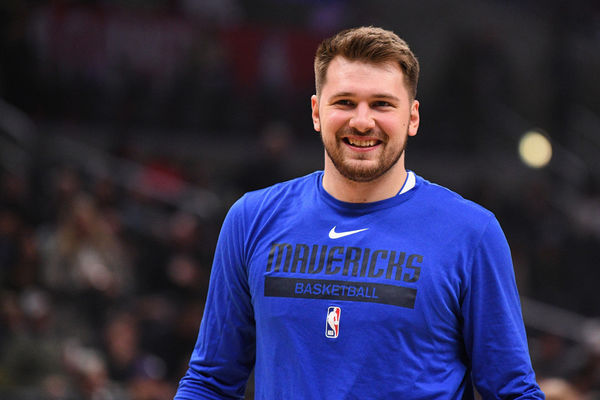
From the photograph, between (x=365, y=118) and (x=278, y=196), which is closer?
(x=365, y=118)

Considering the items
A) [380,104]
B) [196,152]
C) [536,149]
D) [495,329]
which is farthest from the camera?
[196,152]

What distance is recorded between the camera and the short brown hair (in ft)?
7.18

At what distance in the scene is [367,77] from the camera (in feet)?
7.14

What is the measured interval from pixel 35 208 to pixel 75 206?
0.87 metres

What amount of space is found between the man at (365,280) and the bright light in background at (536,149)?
9.73 meters

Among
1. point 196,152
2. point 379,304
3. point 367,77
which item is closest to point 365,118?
point 367,77

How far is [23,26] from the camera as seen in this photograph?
9867 millimetres

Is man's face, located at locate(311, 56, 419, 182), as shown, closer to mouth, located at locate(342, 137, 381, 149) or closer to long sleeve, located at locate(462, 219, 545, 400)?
mouth, located at locate(342, 137, 381, 149)

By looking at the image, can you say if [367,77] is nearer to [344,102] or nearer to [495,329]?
[344,102]

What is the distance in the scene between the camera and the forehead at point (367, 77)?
7.13 ft

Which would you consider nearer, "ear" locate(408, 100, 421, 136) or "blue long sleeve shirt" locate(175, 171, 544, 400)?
"blue long sleeve shirt" locate(175, 171, 544, 400)

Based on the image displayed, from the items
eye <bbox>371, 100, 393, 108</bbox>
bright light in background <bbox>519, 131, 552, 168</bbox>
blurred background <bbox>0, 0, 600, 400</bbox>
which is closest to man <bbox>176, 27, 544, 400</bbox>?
eye <bbox>371, 100, 393, 108</bbox>

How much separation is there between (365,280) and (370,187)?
0.83ft

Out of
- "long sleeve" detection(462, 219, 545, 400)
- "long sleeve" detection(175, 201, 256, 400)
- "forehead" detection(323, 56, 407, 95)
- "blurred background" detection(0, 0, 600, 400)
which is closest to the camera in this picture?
"long sleeve" detection(462, 219, 545, 400)
